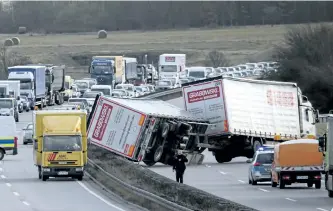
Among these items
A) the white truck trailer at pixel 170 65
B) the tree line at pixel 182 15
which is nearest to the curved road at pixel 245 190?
the white truck trailer at pixel 170 65

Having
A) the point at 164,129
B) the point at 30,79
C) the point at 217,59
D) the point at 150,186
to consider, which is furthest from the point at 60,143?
the point at 217,59

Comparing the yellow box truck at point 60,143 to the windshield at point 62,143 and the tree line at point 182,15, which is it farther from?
the tree line at point 182,15

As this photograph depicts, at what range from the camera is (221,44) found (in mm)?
154750

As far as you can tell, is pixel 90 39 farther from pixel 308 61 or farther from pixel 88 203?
pixel 88 203

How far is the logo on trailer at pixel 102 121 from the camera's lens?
1918 inches

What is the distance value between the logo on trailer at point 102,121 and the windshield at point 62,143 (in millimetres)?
5614

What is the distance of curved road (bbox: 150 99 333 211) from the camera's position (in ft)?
106

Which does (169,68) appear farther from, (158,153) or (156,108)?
(158,153)

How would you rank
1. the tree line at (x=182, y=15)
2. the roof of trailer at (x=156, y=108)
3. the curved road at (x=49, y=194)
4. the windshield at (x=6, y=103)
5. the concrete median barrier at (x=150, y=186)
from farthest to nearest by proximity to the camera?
the tree line at (x=182, y=15), the windshield at (x=6, y=103), the roof of trailer at (x=156, y=108), the curved road at (x=49, y=194), the concrete median barrier at (x=150, y=186)

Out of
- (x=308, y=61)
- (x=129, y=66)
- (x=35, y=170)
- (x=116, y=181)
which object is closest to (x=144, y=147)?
(x=35, y=170)

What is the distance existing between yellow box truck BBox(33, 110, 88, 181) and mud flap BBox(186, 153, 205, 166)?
29.5ft

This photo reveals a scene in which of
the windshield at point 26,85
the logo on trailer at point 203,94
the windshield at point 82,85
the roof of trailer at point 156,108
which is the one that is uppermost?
the logo on trailer at point 203,94

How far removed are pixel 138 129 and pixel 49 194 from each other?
11.5 metres

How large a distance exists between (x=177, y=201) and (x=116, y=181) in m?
8.78
